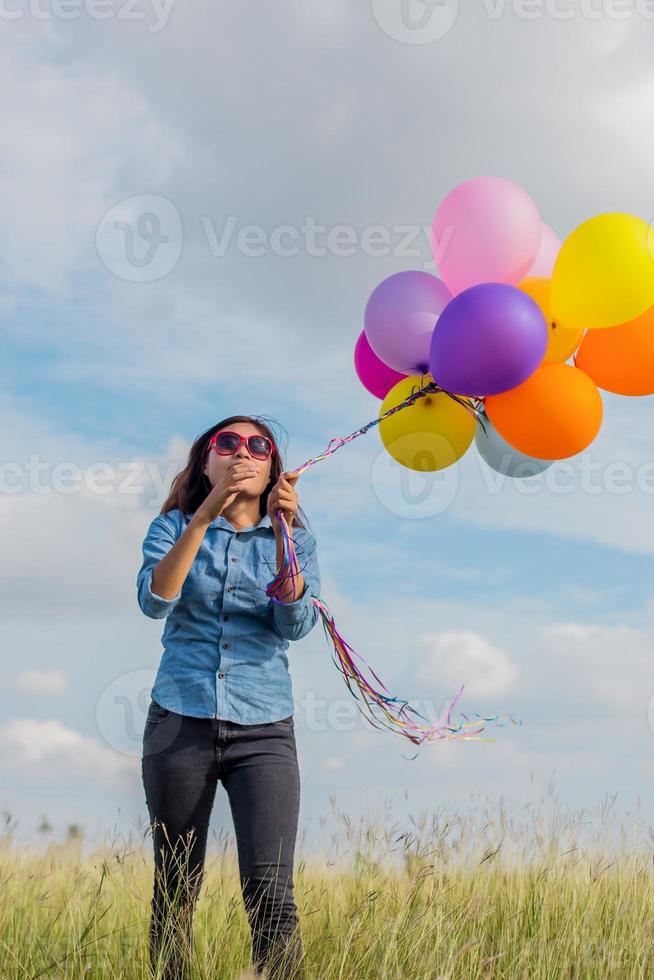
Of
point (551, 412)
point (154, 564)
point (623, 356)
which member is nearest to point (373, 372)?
point (551, 412)

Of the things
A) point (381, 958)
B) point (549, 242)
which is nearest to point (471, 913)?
point (381, 958)

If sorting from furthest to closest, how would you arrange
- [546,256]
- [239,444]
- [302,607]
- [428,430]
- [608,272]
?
[546,256]
[428,430]
[608,272]
[239,444]
[302,607]

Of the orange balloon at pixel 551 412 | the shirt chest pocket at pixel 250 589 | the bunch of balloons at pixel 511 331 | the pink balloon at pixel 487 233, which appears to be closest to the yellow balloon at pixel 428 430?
the bunch of balloons at pixel 511 331

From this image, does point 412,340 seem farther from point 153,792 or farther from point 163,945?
point 163,945

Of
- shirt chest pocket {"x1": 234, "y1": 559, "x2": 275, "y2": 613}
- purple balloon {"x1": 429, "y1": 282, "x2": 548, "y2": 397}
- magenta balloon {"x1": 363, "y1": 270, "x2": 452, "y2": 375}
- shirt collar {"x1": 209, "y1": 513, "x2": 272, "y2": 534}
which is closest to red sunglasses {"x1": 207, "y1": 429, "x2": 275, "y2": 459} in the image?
shirt collar {"x1": 209, "y1": 513, "x2": 272, "y2": 534}

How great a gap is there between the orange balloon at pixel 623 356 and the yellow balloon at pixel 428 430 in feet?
1.59

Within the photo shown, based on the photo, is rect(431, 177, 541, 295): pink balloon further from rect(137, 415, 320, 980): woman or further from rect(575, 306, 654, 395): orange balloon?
rect(137, 415, 320, 980): woman

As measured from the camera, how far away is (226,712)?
2.66 metres

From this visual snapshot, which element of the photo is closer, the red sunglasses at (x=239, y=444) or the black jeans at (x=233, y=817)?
the black jeans at (x=233, y=817)

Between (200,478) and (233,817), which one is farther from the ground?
(200,478)

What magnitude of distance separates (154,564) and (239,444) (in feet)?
1.51

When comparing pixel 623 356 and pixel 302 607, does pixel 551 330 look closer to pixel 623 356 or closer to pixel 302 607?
pixel 623 356

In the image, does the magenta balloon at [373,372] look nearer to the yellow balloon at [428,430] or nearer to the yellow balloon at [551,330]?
the yellow balloon at [428,430]

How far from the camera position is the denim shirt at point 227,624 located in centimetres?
271
